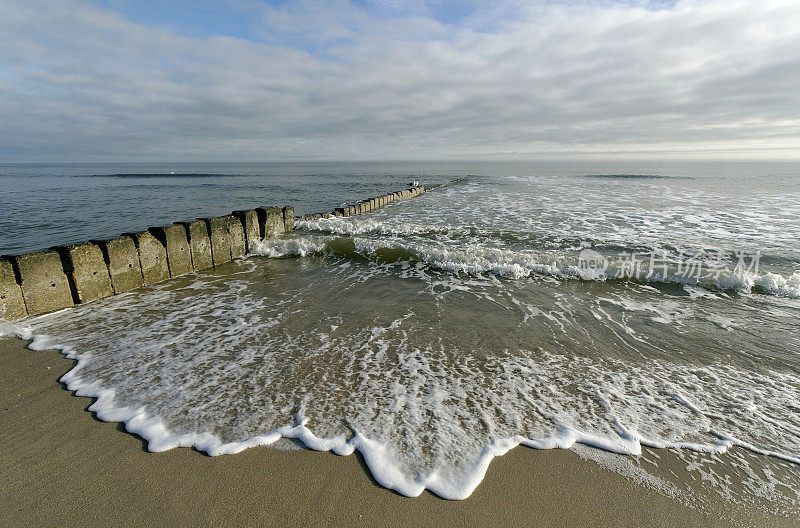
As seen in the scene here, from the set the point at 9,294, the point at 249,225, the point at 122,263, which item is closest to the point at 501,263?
the point at 249,225

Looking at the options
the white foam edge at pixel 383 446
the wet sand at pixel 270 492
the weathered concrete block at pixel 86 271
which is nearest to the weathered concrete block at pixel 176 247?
the weathered concrete block at pixel 86 271

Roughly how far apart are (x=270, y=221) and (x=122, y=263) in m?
4.52

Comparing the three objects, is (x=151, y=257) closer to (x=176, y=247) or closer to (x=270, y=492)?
(x=176, y=247)

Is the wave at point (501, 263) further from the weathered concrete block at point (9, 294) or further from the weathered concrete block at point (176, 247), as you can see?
the weathered concrete block at point (9, 294)

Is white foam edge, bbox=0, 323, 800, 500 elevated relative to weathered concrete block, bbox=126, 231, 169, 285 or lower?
lower

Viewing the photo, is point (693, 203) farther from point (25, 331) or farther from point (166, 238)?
point (25, 331)

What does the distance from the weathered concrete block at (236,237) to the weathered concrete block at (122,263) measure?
98.1 inches

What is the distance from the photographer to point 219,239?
891 centimetres

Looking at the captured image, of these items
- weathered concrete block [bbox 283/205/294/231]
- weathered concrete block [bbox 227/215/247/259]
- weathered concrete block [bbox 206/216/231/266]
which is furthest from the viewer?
weathered concrete block [bbox 283/205/294/231]

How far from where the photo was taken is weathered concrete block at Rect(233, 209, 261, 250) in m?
9.80

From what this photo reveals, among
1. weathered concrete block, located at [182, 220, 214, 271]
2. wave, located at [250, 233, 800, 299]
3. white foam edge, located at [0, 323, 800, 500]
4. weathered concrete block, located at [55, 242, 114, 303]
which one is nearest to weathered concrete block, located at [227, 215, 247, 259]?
wave, located at [250, 233, 800, 299]

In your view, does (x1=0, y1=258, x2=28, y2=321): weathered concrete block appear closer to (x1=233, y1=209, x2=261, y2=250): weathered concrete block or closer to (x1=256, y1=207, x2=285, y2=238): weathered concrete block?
(x1=233, y1=209, x2=261, y2=250): weathered concrete block

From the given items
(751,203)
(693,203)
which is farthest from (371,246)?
(751,203)

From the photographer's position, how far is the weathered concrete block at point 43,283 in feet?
17.9
